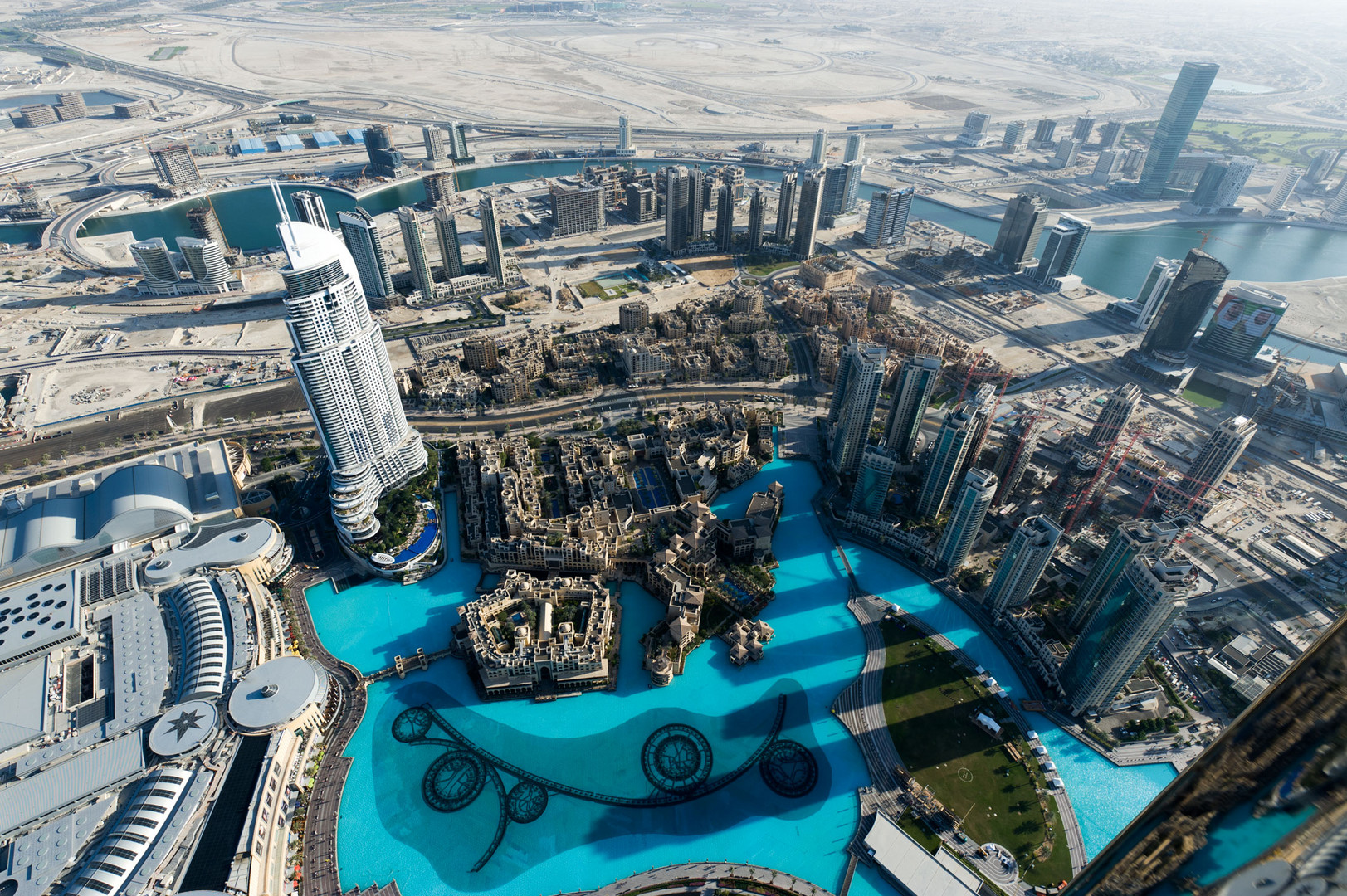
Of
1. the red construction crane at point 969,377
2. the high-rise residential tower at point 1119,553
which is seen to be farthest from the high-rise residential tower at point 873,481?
the red construction crane at point 969,377

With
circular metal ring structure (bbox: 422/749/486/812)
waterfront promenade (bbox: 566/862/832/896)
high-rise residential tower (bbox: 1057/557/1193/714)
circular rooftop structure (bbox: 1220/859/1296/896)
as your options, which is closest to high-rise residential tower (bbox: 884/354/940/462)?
high-rise residential tower (bbox: 1057/557/1193/714)

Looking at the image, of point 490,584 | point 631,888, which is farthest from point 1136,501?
point 490,584

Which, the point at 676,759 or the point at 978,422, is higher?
the point at 978,422

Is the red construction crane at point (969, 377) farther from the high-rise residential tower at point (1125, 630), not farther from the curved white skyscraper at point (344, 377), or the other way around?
the curved white skyscraper at point (344, 377)

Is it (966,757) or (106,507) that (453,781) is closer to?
(966,757)

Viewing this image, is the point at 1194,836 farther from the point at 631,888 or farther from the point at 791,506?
the point at 791,506

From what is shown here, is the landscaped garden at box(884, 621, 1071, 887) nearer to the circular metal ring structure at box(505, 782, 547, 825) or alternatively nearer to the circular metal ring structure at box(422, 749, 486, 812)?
the circular metal ring structure at box(505, 782, 547, 825)

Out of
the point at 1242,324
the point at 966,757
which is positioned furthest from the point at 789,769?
the point at 1242,324
